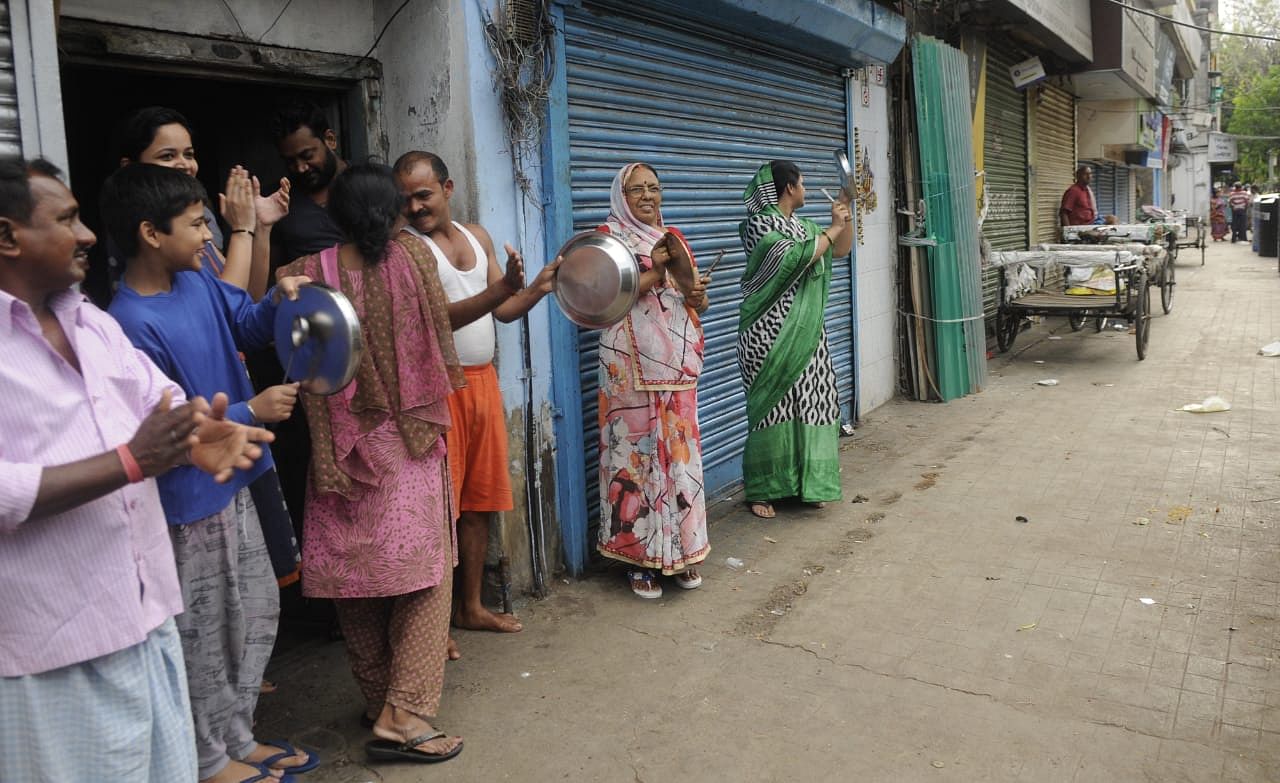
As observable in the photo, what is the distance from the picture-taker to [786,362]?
514cm

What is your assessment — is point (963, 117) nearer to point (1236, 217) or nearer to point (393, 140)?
point (393, 140)

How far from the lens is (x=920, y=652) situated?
12.1ft

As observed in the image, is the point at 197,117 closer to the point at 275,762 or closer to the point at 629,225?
the point at 629,225

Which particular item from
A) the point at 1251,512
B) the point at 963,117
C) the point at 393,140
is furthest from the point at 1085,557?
the point at 963,117

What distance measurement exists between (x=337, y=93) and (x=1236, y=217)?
33.3 meters

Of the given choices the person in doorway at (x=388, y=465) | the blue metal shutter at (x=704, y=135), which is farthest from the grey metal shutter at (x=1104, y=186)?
the person in doorway at (x=388, y=465)

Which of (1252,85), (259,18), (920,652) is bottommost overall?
(920,652)

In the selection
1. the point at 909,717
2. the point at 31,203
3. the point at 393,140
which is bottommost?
the point at 909,717

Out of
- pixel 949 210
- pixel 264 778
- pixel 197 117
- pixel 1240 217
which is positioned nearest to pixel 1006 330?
pixel 949 210

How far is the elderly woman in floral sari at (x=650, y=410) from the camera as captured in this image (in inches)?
161

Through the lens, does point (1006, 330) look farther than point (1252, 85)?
No

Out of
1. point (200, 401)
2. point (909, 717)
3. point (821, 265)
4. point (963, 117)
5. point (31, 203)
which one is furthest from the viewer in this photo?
point (963, 117)

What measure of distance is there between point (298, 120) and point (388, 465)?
139cm

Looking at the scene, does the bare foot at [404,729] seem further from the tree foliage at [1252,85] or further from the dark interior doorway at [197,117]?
the tree foliage at [1252,85]
